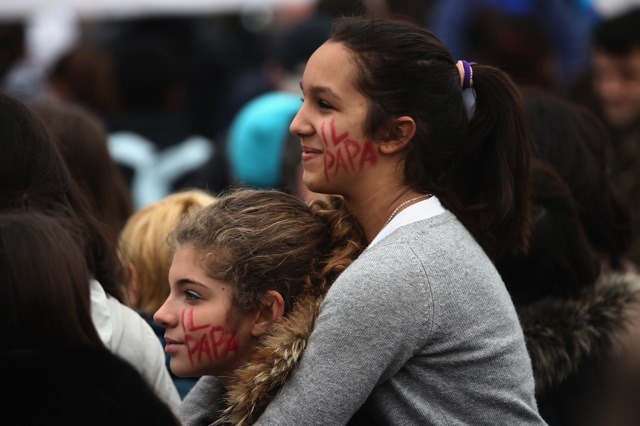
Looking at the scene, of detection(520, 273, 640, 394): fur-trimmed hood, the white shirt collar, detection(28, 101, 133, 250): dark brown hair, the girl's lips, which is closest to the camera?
the white shirt collar

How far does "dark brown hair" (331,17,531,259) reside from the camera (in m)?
2.86

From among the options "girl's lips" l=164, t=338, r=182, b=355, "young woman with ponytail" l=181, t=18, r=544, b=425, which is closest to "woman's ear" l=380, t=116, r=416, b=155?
"young woman with ponytail" l=181, t=18, r=544, b=425

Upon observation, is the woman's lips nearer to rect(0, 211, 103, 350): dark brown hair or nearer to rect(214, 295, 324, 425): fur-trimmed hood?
rect(214, 295, 324, 425): fur-trimmed hood

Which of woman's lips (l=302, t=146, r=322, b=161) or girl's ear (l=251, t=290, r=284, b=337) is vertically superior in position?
woman's lips (l=302, t=146, r=322, b=161)

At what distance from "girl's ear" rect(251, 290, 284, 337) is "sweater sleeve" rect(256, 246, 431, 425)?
0.24m

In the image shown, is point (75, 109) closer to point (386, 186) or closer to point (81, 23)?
point (386, 186)

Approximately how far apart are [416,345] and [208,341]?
22.3 inches

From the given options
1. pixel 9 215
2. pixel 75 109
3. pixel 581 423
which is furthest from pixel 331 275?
pixel 75 109

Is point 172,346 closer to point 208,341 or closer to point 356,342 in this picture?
point 208,341

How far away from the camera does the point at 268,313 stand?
9.48 feet

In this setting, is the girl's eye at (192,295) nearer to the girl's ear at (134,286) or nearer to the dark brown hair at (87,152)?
the girl's ear at (134,286)

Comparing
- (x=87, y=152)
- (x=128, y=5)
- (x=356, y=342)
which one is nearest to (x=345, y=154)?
(x=356, y=342)

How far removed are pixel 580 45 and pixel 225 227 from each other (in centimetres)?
444

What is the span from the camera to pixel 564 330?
336cm
